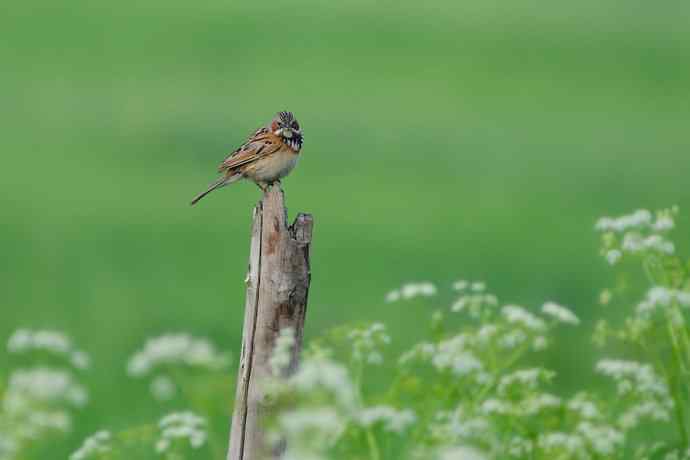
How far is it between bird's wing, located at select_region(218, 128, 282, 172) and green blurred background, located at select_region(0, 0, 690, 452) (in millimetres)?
2533

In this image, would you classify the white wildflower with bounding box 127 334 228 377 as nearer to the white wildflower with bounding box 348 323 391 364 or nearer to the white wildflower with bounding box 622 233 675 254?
the white wildflower with bounding box 348 323 391 364

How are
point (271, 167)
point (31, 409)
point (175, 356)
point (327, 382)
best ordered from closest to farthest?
1. point (327, 382)
2. point (31, 409)
3. point (175, 356)
4. point (271, 167)

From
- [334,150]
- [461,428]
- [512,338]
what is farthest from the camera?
[334,150]

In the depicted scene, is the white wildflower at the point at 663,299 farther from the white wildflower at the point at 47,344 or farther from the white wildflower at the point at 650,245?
the white wildflower at the point at 47,344

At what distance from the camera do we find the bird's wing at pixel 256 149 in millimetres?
7941

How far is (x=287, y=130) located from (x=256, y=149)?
0.23m

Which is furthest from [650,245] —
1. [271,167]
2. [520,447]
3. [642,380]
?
[271,167]

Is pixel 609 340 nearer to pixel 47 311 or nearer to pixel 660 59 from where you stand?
pixel 47 311

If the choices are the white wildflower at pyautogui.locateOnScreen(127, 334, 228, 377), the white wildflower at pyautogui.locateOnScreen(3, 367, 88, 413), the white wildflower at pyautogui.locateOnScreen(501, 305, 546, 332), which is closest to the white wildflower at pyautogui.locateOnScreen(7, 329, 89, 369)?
the white wildflower at pyautogui.locateOnScreen(127, 334, 228, 377)

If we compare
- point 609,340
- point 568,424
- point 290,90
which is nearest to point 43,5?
point 290,90

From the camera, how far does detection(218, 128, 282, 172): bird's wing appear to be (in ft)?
26.1

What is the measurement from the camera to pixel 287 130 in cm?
805

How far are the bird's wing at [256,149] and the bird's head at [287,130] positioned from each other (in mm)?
41

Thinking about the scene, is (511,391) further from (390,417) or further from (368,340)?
(390,417)
